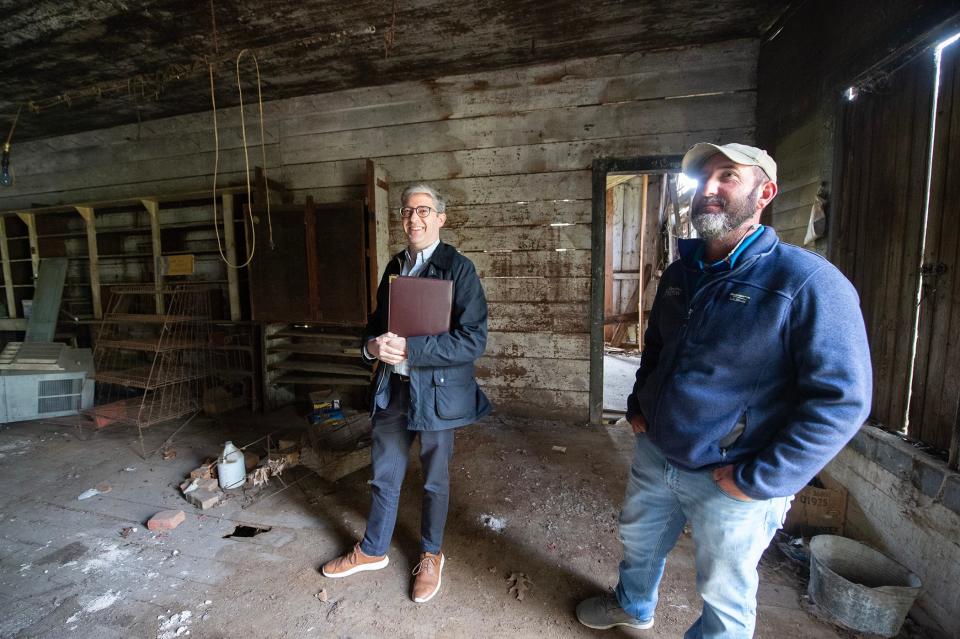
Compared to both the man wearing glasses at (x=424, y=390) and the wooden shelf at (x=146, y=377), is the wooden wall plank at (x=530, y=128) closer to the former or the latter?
the man wearing glasses at (x=424, y=390)

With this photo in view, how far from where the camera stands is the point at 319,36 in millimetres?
2693

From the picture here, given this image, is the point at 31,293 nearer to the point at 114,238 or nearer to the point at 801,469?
the point at 114,238

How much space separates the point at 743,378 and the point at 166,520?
2599mm

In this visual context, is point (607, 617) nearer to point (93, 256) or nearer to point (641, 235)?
point (93, 256)

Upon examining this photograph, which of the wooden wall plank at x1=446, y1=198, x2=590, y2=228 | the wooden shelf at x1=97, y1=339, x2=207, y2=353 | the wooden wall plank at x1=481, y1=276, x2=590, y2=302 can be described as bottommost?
the wooden shelf at x1=97, y1=339, x2=207, y2=353

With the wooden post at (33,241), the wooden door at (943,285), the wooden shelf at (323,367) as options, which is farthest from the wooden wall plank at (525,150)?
the wooden post at (33,241)

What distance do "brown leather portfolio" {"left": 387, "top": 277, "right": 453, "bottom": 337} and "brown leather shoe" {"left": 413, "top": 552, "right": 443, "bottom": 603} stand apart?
95cm

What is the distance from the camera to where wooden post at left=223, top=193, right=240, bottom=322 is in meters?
3.64

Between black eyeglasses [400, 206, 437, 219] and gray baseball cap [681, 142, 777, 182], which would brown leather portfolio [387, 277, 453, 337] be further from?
gray baseball cap [681, 142, 777, 182]

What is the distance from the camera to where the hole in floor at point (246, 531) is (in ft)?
6.41

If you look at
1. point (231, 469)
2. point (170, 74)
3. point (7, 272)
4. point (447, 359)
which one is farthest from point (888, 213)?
point (7, 272)

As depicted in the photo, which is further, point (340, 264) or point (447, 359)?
point (340, 264)

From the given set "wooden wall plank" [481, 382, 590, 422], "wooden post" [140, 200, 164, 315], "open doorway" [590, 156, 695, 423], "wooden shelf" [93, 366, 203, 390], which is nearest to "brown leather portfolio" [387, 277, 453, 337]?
"wooden wall plank" [481, 382, 590, 422]

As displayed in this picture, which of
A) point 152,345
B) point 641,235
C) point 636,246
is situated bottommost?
point 152,345
